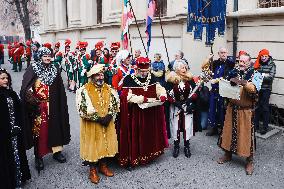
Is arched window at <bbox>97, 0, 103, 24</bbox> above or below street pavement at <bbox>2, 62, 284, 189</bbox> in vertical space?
above

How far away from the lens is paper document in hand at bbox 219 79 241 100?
4887mm

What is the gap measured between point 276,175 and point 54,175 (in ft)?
11.4

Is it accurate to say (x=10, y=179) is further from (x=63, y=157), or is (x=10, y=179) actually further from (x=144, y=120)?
(x=144, y=120)

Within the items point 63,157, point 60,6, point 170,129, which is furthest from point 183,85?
point 60,6

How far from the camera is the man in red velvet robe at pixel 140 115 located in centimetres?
500

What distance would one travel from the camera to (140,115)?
5.12 metres

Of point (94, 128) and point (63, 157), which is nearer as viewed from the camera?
point (94, 128)

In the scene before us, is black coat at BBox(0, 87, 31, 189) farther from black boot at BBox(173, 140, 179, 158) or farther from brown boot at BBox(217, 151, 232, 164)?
brown boot at BBox(217, 151, 232, 164)

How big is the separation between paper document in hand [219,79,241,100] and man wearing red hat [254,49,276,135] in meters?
1.91

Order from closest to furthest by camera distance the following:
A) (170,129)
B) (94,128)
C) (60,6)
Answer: (94,128), (170,129), (60,6)

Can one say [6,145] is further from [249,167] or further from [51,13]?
[51,13]

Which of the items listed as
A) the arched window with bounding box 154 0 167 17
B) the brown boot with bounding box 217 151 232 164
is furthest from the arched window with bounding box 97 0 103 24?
the brown boot with bounding box 217 151 232 164

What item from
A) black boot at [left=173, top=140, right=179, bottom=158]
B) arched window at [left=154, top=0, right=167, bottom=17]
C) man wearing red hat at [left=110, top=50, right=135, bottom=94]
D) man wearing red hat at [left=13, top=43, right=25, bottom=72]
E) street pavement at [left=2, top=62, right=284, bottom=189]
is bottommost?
street pavement at [left=2, top=62, right=284, bottom=189]

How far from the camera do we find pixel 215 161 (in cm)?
560
